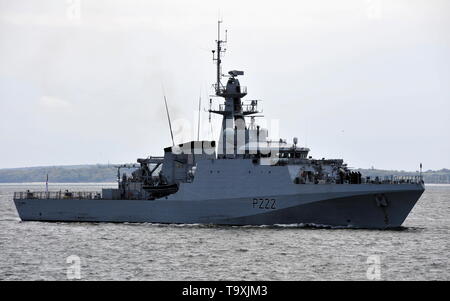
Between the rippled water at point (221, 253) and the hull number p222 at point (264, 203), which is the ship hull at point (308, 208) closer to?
the hull number p222 at point (264, 203)

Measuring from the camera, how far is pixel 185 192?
37406 millimetres

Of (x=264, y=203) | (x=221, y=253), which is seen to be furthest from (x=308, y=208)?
(x=221, y=253)

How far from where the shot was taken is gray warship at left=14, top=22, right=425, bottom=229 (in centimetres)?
3450

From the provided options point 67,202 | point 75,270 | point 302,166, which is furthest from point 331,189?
point 67,202

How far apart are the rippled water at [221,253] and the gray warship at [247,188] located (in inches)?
29.3

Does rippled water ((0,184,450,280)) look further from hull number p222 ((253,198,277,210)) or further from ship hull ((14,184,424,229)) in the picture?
hull number p222 ((253,198,277,210))

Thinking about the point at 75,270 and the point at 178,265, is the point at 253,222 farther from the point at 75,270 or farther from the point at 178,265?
the point at 75,270

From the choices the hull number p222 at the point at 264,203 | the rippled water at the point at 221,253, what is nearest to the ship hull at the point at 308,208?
the hull number p222 at the point at 264,203

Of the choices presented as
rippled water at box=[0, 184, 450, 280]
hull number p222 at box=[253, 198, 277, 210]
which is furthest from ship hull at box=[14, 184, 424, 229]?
rippled water at box=[0, 184, 450, 280]

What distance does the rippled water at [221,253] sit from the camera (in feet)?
83.8

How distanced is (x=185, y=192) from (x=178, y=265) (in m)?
10.5
